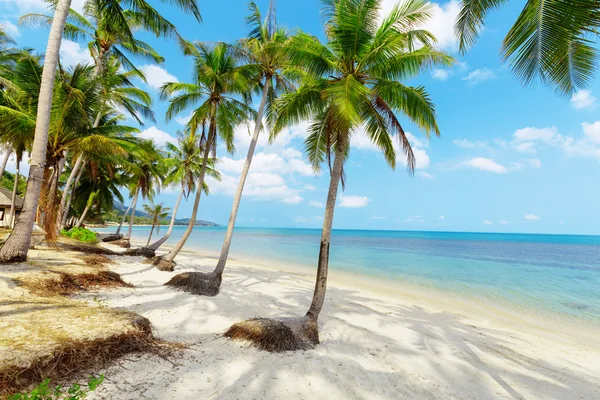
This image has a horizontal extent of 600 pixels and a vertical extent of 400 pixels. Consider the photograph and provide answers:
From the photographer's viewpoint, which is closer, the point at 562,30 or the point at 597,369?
the point at 562,30

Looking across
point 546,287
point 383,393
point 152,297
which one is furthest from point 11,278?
point 546,287

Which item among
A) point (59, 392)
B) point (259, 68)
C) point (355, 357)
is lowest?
point (355, 357)

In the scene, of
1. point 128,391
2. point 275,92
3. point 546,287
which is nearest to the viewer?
point 128,391

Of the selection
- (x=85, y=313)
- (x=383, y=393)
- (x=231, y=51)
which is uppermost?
(x=231, y=51)

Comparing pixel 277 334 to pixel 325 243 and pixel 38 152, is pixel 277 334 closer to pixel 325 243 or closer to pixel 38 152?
pixel 325 243

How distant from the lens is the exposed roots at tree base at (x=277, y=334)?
4402mm

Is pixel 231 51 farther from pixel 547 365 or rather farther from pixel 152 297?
pixel 547 365

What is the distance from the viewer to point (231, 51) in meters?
9.98

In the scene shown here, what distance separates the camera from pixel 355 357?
4562mm

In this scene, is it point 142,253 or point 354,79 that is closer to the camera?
point 354,79

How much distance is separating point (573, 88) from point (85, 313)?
7.83 metres

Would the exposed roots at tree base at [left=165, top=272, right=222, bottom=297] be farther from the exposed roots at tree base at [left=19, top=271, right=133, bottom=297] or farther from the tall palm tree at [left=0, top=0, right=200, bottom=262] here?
the tall palm tree at [left=0, top=0, right=200, bottom=262]

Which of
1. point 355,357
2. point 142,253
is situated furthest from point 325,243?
point 142,253

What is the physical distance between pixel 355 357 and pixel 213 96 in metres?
10.6
